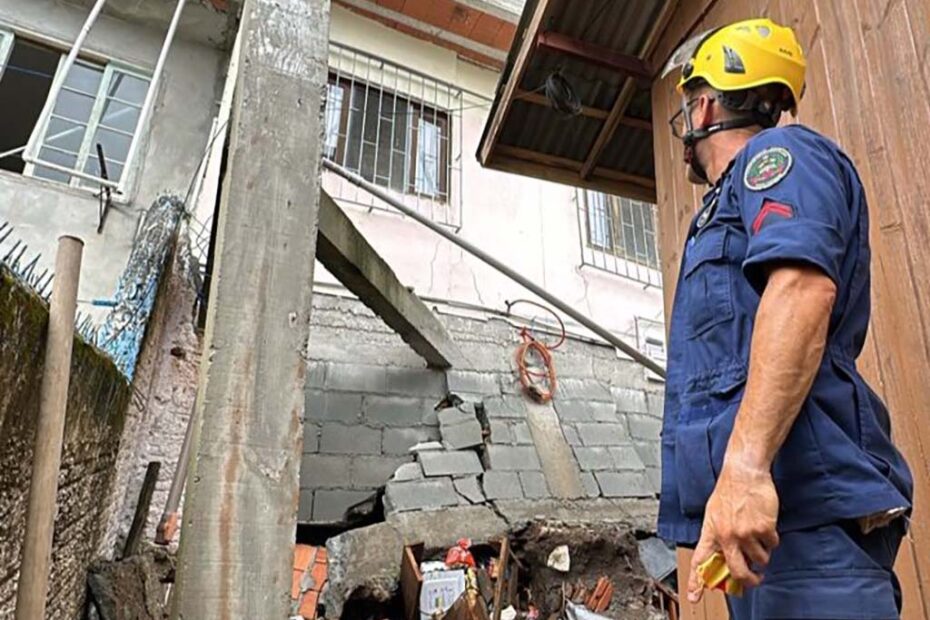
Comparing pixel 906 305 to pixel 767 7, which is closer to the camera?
pixel 906 305

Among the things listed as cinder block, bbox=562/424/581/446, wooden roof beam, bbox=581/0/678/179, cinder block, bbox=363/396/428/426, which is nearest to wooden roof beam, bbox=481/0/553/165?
wooden roof beam, bbox=581/0/678/179

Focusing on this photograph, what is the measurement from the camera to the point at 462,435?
13.3 ft

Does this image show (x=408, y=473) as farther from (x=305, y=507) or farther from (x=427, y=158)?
(x=427, y=158)

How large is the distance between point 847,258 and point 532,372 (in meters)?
3.83

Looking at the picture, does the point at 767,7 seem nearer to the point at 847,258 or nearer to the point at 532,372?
the point at 847,258

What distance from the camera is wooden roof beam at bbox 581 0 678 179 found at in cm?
243

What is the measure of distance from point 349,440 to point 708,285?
3206 mm

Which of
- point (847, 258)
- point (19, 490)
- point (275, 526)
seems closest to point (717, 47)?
point (847, 258)

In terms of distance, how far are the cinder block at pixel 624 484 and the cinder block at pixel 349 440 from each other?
161cm

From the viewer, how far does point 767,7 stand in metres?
1.92

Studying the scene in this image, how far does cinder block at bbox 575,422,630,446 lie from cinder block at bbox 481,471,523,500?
0.76 meters

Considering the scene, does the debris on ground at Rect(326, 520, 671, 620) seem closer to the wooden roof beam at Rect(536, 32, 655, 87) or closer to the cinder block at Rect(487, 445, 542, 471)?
the cinder block at Rect(487, 445, 542, 471)

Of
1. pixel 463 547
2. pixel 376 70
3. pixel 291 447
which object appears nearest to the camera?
pixel 291 447

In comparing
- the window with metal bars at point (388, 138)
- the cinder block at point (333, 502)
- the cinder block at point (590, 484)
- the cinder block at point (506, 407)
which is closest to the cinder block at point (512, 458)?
the cinder block at point (506, 407)
